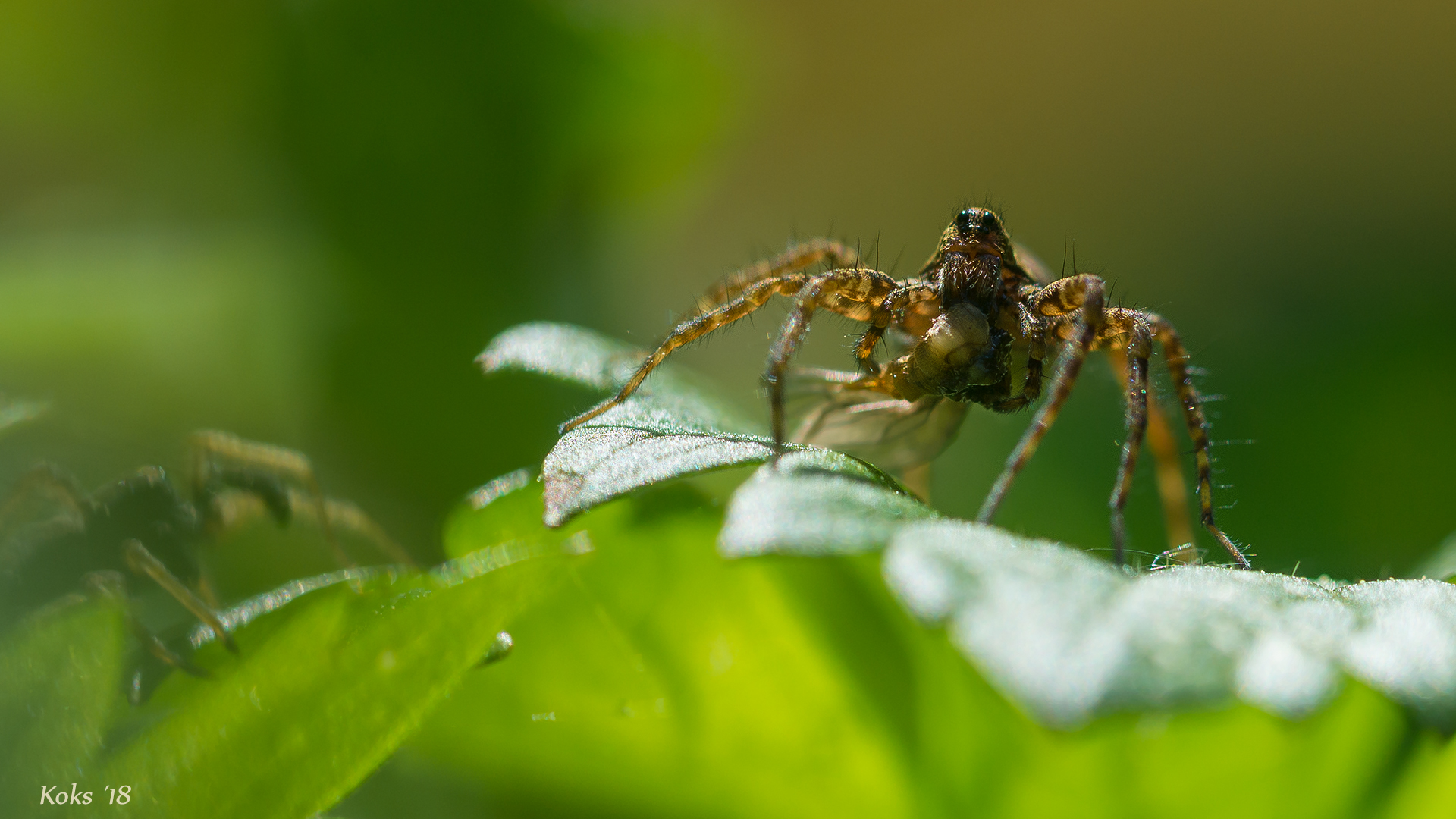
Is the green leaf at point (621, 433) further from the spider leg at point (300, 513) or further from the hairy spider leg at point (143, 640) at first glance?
the spider leg at point (300, 513)

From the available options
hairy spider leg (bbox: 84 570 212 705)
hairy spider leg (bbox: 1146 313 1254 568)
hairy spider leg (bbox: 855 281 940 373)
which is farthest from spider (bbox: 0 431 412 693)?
hairy spider leg (bbox: 1146 313 1254 568)

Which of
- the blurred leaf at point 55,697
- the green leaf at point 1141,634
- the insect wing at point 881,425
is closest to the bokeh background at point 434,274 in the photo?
the insect wing at point 881,425

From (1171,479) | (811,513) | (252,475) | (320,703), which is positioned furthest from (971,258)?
(252,475)

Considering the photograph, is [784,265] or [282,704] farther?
[784,265]

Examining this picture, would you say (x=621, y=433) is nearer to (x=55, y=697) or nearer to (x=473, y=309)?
(x=55, y=697)

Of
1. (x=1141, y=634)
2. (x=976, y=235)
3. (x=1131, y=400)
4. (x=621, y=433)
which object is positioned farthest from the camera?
(x=976, y=235)

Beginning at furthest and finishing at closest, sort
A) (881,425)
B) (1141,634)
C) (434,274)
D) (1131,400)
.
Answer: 1. (434,274)
2. (881,425)
3. (1131,400)
4. (1141,634)

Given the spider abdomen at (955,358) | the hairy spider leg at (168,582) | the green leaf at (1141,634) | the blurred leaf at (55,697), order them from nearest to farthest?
1. the green leaf at (1141,634)
2. the blurred leaf at (55,697)
3. the hairy spider leg at (168,582)
4. the spider abdomen at (955,358)
